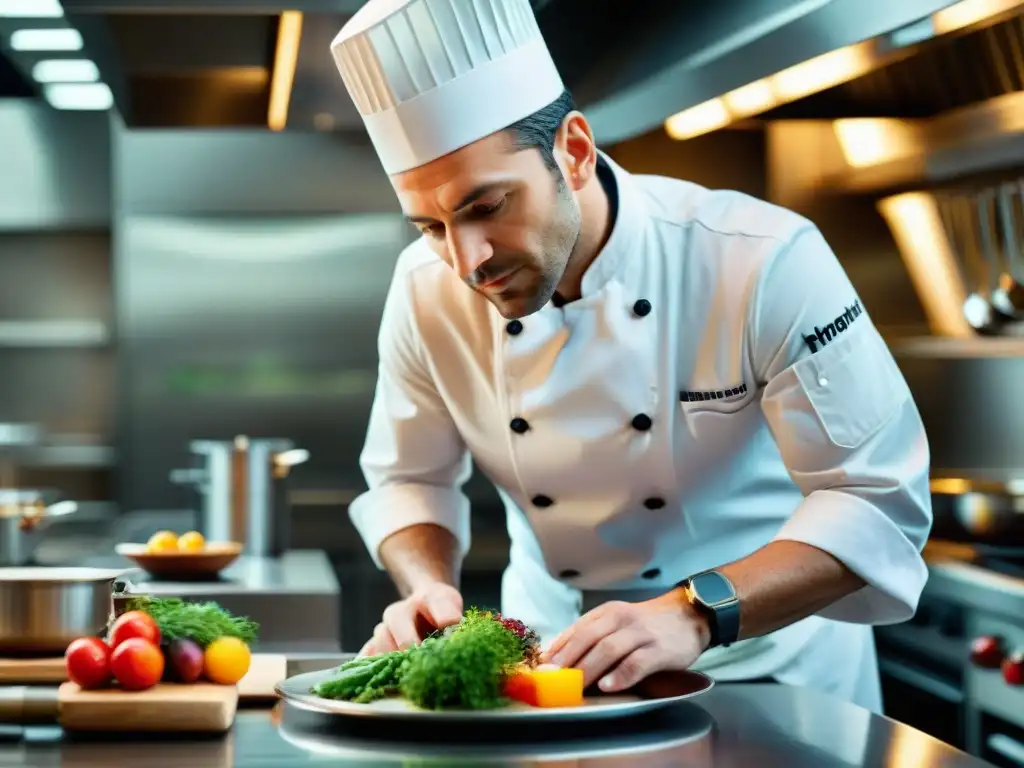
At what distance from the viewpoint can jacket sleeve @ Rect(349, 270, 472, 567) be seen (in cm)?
194

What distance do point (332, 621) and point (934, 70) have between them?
149 cm

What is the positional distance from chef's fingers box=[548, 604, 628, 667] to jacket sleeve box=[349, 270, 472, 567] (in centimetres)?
57

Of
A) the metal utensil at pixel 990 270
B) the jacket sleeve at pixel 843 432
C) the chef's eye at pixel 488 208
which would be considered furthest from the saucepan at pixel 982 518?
the chef's eye at pixel 488 208

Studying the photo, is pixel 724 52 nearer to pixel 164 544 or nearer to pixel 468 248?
pixel 468 248

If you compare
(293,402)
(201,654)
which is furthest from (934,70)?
(293,402)

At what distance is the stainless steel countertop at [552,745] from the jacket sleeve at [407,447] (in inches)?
22.2

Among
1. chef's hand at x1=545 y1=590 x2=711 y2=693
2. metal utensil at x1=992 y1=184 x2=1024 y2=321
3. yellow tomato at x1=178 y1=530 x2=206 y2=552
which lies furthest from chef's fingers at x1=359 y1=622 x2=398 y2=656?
metal utensil at x1=992 y1=184 x2=1024 y2=321

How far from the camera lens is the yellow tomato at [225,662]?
4.62 ft

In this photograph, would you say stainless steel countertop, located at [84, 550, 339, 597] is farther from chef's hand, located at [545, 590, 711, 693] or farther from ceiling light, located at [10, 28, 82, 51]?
chef's hand, located at [545, 590, 711, 693]

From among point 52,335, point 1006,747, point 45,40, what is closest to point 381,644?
point 1006,747

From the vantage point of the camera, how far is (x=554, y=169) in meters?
1.60

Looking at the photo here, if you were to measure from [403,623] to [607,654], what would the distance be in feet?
0.92

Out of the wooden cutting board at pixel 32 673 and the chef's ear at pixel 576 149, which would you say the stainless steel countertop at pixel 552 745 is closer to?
the wooden cutting board at pixel 32 673

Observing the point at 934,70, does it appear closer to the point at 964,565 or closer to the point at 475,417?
the point at 964,565
